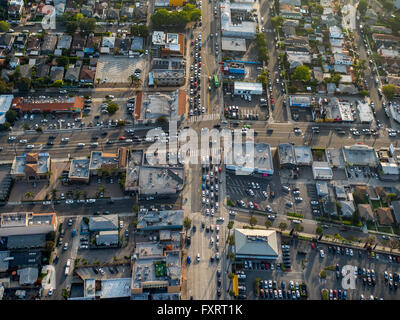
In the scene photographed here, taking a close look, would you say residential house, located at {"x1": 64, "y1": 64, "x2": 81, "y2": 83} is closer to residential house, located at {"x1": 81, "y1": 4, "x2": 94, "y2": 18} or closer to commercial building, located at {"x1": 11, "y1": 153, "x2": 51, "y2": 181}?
residential house, located at {"x1": 81, "y1": 4, "x2": 94, "y2": 18}

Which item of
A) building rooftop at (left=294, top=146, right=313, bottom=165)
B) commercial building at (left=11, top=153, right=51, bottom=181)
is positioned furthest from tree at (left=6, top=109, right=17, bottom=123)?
building rooftop at (left=294, top=146, right=313, bottom=165)

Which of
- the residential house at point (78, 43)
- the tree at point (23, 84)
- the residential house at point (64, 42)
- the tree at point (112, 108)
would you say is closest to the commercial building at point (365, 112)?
the tree at point (112, 108)

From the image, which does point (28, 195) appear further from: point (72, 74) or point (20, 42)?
point (20, 42)

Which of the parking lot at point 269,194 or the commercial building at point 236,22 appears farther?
the commercial building at point 236,22

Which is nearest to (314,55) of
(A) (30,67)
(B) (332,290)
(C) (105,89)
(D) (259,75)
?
(D) (259,75)

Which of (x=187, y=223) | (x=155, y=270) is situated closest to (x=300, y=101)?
(x=187, y=223)

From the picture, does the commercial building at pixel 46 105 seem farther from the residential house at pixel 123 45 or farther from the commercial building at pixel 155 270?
the commercial building at pixel 155 270
